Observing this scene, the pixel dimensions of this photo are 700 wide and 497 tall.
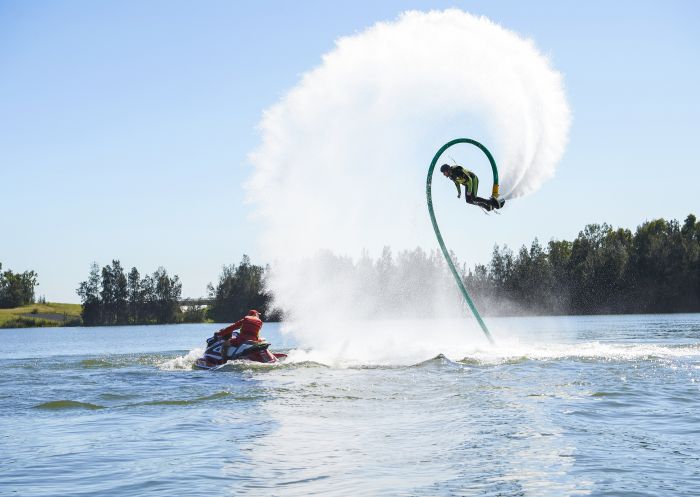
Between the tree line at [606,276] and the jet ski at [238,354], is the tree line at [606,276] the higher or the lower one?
the higher one

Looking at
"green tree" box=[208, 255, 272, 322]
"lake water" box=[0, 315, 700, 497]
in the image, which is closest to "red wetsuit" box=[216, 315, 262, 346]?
"lake water" box=[0, 315, 700, 497]

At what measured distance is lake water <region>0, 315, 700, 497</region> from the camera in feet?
38.9

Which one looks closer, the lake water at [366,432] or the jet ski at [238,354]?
the lake water at [366,432]

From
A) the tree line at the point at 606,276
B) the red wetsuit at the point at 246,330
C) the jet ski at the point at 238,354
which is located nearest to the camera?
the jet ski at the point at 238,354

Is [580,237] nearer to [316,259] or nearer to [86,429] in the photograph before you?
[316,259]

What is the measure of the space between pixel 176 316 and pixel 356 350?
151m

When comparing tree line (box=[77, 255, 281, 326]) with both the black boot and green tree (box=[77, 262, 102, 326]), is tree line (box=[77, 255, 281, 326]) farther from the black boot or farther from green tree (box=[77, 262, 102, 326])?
the black boot

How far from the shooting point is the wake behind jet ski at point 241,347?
30.9 m

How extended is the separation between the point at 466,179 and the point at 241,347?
11.7 meters

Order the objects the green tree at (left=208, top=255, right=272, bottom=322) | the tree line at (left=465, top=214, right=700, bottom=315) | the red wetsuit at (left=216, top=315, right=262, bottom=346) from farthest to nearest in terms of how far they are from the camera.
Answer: the green tree at (left=208, top=255, right=272, bottom=322), the tree line at (left=465, top=214, right=700, bottom=315), the red wetsuit at (left=216, top=315, right=262, bottom=346)

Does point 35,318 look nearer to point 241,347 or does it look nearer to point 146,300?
point 146,300

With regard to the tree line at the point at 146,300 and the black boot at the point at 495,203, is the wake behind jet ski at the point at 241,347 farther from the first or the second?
the tree line at the point at 146,300

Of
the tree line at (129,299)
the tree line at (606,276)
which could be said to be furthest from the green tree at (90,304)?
the tree line at (606,276)

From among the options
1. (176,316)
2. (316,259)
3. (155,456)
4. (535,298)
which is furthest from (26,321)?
(155,456)
